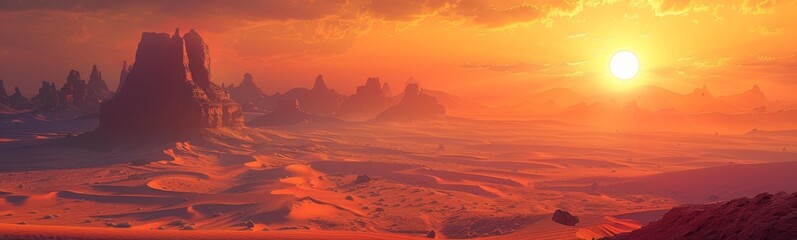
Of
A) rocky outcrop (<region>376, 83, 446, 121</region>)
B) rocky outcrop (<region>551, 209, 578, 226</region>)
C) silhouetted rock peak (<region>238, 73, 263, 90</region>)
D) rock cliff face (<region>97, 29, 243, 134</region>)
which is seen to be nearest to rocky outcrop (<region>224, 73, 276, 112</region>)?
silhouetted rock peak (<region>238, 73, 263, 90</region>)

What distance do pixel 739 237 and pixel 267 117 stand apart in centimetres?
12683

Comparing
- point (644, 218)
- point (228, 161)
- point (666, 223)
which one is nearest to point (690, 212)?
point (666, 223)

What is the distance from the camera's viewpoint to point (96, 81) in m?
147

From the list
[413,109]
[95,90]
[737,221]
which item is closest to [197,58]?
[737,221]

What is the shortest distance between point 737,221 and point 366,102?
17981 centimetres

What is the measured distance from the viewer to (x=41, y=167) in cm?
5528

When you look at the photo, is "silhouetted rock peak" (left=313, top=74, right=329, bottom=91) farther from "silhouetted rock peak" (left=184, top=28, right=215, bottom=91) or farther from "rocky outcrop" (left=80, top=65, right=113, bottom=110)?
"silhouetted rock peak" (left=184, top=28, right=215, bottom=91)

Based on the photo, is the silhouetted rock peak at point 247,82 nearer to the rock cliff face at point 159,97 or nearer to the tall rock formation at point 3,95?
the tall rock formation at point 3,95

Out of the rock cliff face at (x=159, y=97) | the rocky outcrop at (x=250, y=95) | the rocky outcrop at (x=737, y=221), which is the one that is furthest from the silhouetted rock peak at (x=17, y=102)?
→ the rocky outcrop at (x=737, y=221)

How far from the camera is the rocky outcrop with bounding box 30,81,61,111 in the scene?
395 ft

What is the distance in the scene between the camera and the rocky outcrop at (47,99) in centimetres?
12031

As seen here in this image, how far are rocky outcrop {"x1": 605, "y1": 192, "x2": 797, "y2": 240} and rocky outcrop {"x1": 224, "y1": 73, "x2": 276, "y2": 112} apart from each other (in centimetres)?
16880

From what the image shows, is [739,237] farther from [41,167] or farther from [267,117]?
[267,117]

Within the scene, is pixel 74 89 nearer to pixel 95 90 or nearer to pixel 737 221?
pixel 95 90
